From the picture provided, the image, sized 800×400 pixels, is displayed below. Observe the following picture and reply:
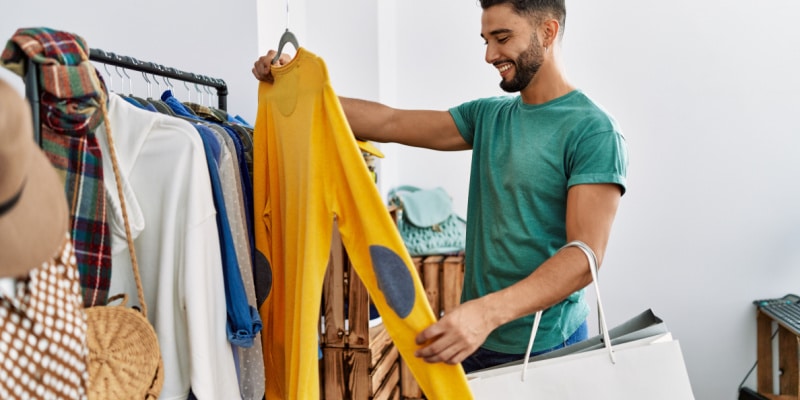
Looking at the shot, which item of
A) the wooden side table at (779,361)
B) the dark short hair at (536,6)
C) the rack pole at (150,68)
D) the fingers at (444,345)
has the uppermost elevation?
the dark short hair at (536,6)

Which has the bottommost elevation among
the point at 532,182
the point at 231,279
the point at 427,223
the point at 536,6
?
the point at 427,223

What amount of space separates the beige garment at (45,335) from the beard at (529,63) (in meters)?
0.89

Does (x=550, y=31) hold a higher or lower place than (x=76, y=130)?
higher

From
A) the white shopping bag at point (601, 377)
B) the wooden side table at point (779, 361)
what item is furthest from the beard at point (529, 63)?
the wooden side table at point (779, 361)

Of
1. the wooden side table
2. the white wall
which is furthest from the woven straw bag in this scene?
the wooden side table

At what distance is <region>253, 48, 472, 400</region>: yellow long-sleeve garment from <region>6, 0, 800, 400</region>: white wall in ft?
5.22

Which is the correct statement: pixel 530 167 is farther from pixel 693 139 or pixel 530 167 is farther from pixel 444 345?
pixel 693 139

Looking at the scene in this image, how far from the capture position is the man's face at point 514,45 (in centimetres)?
122

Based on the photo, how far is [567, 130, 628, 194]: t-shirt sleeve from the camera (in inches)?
42.7

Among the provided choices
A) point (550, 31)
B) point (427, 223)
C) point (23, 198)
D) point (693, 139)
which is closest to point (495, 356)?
point (550, 31)

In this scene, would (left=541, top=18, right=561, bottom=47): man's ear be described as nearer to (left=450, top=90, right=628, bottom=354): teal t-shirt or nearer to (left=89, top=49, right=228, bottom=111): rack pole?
(left=450, top=90, right=628, bottom=354): teal t-shirt

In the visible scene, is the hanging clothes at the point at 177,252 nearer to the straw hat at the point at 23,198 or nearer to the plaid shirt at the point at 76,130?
the plaid shirt at the point at 76,130

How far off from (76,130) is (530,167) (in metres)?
0.81

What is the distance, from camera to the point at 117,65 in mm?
1036
